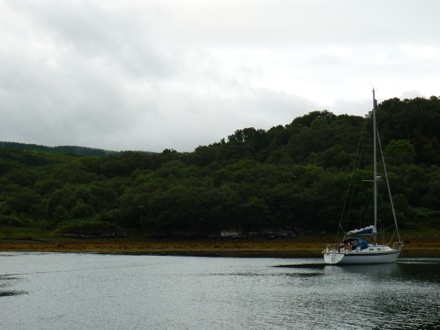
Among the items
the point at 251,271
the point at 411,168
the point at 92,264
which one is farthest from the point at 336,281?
the point at 411,168

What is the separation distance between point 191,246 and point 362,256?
49100 mm

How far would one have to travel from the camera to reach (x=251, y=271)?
7550 centimetres

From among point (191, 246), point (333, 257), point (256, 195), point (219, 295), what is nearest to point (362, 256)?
point (333, 257)

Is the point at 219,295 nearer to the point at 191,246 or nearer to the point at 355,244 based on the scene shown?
the point at 355,244

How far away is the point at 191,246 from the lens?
124625mm

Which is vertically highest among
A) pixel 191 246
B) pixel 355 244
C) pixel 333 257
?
pixel 355 244

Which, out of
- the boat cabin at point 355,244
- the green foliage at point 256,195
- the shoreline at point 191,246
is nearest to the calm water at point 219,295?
the boat cabin at point 355,244

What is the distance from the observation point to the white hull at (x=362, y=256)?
80762 mm

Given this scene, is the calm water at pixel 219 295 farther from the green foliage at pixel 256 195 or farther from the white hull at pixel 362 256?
the green foliage at pixel 256 195

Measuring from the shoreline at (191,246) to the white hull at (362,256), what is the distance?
20.8 metres

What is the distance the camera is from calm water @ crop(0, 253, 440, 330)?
43469 mm

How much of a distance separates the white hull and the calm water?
1.35 meters

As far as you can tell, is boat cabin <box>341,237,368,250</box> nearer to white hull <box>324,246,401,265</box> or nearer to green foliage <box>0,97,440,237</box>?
white hull <box>324,246,401,265</box>

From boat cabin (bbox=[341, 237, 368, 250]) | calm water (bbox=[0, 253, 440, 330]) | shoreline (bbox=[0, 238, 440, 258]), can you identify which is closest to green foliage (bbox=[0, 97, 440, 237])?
shoreline (bbox=[0, 238, 440, 258])
